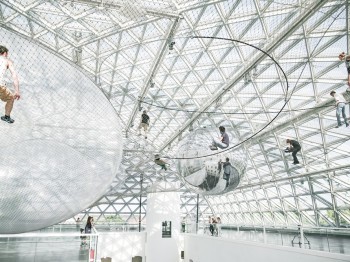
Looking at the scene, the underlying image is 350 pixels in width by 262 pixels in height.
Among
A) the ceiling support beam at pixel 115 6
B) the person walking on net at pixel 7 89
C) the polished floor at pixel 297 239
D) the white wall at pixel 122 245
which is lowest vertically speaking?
the white wall at pixel 122 245

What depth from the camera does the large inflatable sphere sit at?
4078 millimetres

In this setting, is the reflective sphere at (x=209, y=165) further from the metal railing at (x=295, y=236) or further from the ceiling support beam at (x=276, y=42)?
the ceiling support beam at (x=276, y=42)

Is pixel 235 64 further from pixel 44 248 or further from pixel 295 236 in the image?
pixel 44 248

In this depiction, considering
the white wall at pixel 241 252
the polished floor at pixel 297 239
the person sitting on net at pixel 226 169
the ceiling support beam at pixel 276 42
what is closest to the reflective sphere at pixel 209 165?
the person sitting on net at pixel 226 169

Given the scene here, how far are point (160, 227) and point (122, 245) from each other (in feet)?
10.0

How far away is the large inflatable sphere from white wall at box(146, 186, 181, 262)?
14.8m

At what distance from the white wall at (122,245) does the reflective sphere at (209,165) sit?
12939mm

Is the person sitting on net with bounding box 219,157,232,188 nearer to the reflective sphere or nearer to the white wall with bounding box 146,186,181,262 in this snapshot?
the reflective sphere

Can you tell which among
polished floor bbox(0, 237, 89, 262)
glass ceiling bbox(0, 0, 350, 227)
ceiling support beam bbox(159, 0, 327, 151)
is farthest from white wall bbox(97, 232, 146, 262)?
polished floor bbox(0, 237, 89, 262)

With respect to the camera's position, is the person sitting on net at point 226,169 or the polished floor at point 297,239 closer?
the person sitting on net at point 226,169

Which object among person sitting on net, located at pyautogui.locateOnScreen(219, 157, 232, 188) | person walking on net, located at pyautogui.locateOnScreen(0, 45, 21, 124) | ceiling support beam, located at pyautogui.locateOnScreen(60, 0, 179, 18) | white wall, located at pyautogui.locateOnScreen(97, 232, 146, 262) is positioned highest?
ceiling support beam, located at pyautogui.locateOnScreen(60, 0, 179, 18)

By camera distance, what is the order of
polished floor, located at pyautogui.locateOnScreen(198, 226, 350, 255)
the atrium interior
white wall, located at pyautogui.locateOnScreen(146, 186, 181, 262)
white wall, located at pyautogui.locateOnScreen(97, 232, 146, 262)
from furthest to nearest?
white wall, located at pyautogui.locateOnScreen(97, 232, 146, 262) < white wall, located at pyautogui.locateOnScreen(146, 186, 181, 262) < polished floor, located at pyautogui.locateOnScreen(198, 226, 350, 255) < the atrium interior

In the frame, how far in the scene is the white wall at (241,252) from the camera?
7.67m

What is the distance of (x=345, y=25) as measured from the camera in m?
11.1
